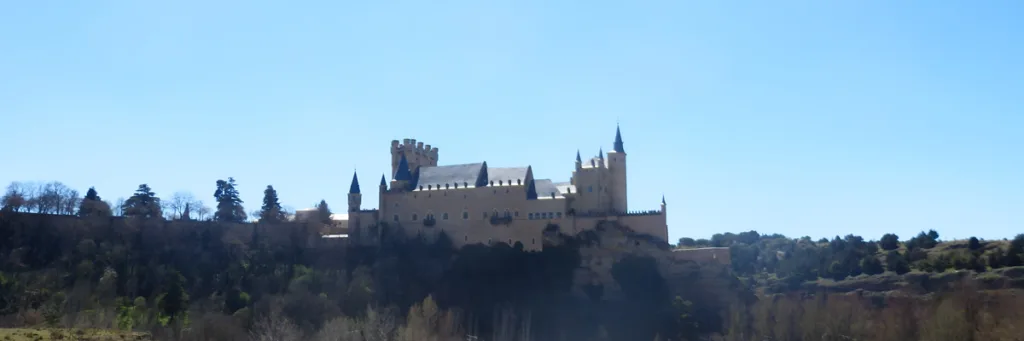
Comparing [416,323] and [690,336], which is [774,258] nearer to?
[690,336]

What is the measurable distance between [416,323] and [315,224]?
76.6 feet

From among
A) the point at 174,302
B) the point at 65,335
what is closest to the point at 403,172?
the point at 174,302

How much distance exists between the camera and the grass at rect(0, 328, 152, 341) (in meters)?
37.0

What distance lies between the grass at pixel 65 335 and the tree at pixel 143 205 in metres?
25.6

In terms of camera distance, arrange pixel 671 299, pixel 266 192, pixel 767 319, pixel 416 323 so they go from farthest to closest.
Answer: pixel 266 192 → pixel 671 299 → pixel 767 319 → pixel 416 323

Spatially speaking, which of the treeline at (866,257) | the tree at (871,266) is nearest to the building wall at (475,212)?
the treeline at (866,257)

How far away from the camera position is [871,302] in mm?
63594

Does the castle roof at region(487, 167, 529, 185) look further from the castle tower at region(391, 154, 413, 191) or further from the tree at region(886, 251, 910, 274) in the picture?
the tree at region(886, 251, 910, 274)

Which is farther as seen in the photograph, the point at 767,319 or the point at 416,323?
the point at 767,319

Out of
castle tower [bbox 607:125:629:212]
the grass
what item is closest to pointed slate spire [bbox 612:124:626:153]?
castle tower [bbox 607:125:629:212]

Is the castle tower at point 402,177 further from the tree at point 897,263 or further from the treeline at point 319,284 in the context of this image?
the tree at point 897,263

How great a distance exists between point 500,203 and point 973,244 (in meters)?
35.4

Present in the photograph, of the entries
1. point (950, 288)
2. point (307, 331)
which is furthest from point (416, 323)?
point (950, 288)

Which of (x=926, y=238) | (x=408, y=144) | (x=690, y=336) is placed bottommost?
(x=690, y=336)
